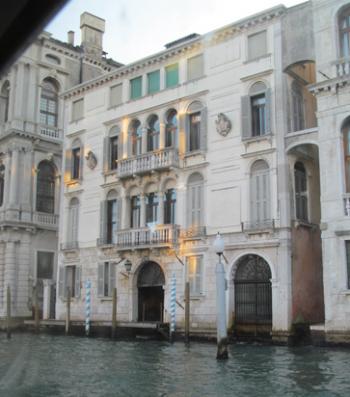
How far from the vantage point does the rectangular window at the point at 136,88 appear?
967 inches

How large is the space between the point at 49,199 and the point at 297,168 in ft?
47.1

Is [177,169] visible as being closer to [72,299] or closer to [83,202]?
[83,202]

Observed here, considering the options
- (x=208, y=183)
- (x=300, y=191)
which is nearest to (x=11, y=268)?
(x=208, y=183)

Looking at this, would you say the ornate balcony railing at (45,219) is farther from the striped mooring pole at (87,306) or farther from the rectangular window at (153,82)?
the rectangular window at (153,82)

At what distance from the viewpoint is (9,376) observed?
12.0 meters

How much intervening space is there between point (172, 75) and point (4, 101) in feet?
36.7

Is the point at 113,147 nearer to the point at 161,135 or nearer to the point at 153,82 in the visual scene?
the point at 161,135

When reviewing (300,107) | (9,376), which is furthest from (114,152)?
(9,376)

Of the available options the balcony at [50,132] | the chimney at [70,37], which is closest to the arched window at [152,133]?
the balcony at [50,132]

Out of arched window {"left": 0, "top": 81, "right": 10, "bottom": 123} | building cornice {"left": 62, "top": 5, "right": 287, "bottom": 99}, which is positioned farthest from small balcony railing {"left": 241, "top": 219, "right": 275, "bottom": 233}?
arched window {"left": 0, "top": 81, "right": 10, "bottom": 123}

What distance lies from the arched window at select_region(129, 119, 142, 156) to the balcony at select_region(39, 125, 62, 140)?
688 centimetres

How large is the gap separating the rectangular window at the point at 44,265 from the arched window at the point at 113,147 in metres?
6.80

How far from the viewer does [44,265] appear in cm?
2914

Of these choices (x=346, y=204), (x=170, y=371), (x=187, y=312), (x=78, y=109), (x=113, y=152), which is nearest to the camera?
(x=170, y=371)
